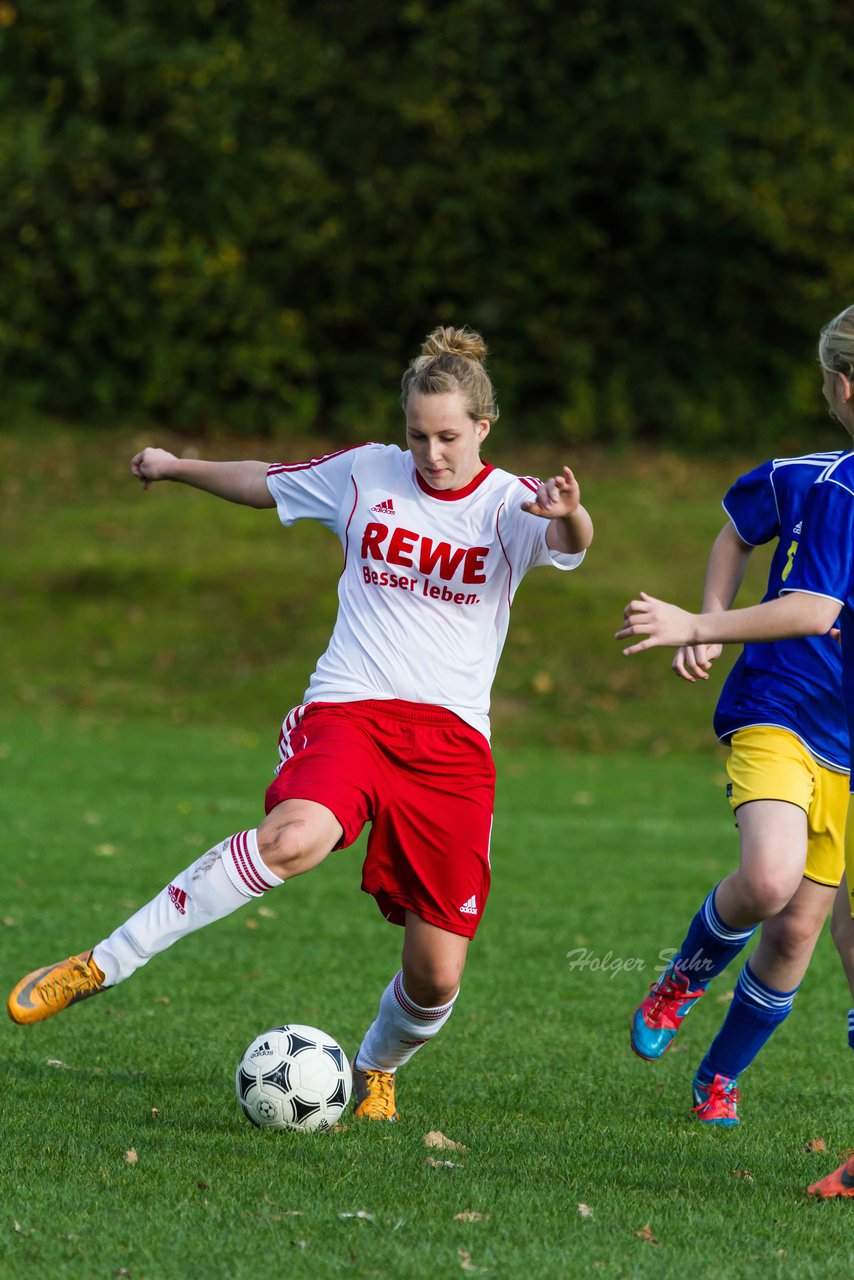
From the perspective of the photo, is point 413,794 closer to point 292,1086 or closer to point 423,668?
point 423,668

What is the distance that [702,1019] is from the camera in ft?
22.3

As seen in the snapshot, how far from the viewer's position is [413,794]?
15.3 feet

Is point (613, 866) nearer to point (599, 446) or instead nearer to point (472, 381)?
point (472, 381)

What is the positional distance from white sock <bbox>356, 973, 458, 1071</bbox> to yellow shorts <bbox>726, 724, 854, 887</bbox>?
3.76 ft

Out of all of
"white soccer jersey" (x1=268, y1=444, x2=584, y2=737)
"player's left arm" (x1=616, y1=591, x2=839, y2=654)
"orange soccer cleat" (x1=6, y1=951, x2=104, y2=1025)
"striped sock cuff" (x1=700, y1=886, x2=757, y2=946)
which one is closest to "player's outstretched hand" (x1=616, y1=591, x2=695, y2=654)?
"player's left arm" (x1=616, y1=591, x2=839, y2=654)

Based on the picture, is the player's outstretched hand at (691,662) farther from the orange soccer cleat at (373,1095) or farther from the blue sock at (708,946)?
the orange soccer cleat at (373,1095)

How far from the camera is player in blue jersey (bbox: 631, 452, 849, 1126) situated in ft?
15.4

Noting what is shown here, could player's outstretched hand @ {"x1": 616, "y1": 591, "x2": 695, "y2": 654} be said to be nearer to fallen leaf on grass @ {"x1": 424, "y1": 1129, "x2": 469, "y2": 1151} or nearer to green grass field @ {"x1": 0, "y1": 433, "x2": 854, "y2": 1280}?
green grass field @ {"x1": 0, "y1": 433, "x2": 854, "y2": 1280}

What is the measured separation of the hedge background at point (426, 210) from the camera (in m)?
23.3

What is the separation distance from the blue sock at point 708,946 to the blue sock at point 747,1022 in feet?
0.30

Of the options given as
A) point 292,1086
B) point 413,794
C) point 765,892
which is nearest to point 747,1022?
point 765,892

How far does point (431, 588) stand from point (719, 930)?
1.42m

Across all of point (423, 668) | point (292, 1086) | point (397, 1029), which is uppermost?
point (423, 668)

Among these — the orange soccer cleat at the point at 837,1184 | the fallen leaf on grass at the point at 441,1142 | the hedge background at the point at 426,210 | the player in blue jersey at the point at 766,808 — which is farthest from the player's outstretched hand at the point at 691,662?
the hedge background at the point at 426,210
